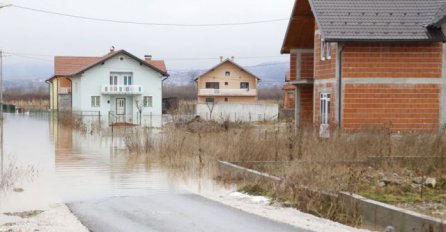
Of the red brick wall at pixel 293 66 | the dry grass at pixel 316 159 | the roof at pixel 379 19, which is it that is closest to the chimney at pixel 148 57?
the red brick wall at pixel 293 66

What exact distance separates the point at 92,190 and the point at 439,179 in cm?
770

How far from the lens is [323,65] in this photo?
26.8 meters

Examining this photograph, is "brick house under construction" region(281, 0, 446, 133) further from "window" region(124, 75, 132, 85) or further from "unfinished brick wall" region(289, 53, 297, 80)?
"window" region(124, 75, 132, 85)

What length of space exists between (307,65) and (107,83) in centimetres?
3394

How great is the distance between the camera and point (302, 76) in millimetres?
32719

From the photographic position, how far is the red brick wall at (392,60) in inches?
973

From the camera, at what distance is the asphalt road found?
938cm

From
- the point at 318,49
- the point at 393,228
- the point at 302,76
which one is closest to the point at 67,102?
the point at 302,76

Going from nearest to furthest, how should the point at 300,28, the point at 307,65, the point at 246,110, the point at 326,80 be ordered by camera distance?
the point at 326,80, the point at 300,28, the point at 307,65, the point at 246,110

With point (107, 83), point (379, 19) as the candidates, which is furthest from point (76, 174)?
point (107, 83)

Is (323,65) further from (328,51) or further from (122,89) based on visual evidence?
(122,89)

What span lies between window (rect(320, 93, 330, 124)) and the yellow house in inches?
2246

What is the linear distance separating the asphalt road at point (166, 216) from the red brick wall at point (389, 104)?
13456mm

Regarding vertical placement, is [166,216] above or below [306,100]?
below
